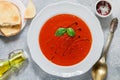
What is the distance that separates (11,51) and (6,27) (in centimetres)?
8

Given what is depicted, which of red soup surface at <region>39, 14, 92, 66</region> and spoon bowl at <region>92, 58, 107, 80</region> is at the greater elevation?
red soup surface at <region>39, 14, 92, 66</region>

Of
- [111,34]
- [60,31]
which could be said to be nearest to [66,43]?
[60,31]

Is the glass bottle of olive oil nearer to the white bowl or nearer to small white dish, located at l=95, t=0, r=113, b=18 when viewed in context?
the white bowl

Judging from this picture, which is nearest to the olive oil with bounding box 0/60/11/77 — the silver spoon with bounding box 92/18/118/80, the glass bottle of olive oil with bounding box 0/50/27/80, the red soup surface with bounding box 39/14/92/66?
the glass bottle of olive oil with bounding box 0/50/27/80

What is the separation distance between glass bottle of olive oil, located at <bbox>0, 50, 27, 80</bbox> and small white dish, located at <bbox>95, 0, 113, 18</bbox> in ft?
0.95

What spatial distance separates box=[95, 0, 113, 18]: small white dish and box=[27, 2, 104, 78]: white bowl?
0.03 metres

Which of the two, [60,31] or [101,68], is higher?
[60,31]

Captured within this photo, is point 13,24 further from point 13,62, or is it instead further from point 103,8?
point 103,8

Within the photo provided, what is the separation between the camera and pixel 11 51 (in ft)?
5.37

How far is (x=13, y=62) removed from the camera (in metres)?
1.62

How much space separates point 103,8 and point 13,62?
13.9 inches

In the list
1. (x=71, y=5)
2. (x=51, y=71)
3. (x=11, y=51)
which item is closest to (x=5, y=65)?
(x=11, y=51)

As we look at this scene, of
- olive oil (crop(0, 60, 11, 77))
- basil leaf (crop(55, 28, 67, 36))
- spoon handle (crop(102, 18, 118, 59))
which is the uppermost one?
basil leaf (crop(55, 28, 67, 36))

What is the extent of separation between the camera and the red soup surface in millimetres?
1591
